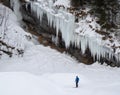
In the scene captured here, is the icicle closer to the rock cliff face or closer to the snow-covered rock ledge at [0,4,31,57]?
the rock cliff face

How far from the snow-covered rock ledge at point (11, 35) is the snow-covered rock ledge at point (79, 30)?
1845 millimetres

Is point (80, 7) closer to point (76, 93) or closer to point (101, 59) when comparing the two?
point (101, 59)

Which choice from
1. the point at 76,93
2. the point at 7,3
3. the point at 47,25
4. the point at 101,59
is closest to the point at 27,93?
the point at 76,93

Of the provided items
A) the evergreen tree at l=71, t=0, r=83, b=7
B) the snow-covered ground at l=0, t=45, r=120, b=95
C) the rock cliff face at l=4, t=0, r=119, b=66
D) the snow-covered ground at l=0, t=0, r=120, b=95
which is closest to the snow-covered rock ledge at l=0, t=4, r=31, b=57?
the snow-covered ground at l=0, t=0, r=120, b=95

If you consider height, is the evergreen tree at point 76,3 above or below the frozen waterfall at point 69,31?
above

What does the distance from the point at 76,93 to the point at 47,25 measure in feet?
31.9

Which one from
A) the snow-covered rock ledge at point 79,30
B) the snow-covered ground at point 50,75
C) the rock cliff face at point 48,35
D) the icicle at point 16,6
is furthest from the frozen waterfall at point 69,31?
the icicle at point 16,6

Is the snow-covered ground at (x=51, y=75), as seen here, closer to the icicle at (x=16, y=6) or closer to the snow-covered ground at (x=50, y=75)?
the snow-covered ground at (x=50, y=75)

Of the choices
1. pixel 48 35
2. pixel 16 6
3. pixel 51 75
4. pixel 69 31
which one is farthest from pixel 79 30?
pixel 16 6

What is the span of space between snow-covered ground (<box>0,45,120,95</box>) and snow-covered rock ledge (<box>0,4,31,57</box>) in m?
0.71

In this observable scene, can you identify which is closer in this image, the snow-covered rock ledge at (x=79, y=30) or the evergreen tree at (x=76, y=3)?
the snow-covered rock ledge at (x=79, y=30)

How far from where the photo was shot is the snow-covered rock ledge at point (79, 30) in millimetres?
22469

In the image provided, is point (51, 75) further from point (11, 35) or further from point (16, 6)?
point (16, 6)

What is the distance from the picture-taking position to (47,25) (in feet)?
83.0
